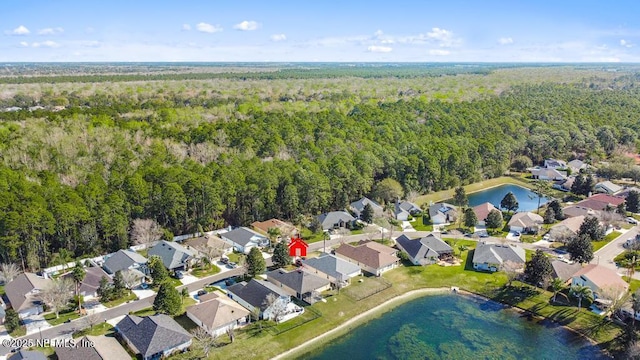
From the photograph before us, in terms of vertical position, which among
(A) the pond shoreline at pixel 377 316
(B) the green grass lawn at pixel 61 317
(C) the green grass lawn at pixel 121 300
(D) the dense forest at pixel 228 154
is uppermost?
(D) the dense forest at pixel 228 154

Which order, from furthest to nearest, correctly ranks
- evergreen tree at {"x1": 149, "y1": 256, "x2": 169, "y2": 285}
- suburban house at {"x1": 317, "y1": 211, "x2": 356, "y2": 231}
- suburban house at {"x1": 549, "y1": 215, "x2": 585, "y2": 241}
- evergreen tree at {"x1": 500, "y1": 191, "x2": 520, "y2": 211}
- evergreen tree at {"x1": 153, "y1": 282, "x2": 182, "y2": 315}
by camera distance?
evergreen tree at {"x1": 500, "y1": 191, "x2": 520, "y2": 211} < suburban house at {"x1": 317, "y1": 211, "x2": 356, "y2": 231} < suburban house at {"x1": 549, "y1": 215, "x2": 585, "y2": 241} < evergreen tree at {"x1": 149, "y1": 256, "x2": 169, "y2": 285} < evergreen tree at {"x1": 153, "y1": 282, "x2": 182, "y2": 315}

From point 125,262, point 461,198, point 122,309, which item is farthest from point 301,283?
point 461,198

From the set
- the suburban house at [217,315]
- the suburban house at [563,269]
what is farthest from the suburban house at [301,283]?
the suburban house at [563,269]

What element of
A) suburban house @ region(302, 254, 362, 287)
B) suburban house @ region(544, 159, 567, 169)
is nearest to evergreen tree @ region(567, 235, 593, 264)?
suburban house @ region(302, 254, 362, 287)

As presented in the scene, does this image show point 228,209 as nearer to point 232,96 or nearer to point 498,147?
point 498,147

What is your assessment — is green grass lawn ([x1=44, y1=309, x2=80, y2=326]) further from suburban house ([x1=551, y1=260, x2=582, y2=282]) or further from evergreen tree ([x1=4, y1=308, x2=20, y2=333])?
suburban house ([x1=551, y1=260, x2=582, y2=282])

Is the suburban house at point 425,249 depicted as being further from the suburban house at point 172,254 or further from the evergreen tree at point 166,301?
the evergreen tree at point 166,301
